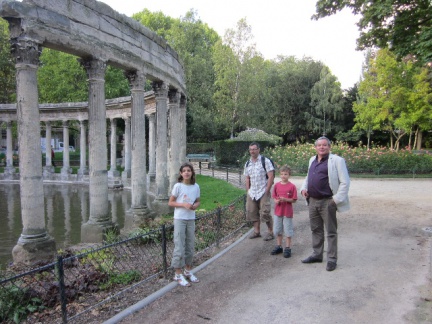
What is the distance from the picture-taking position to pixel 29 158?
7203mm

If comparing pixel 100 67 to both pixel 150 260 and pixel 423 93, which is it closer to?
pixel 150 260

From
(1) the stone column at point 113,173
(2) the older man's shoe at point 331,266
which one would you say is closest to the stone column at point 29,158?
(2) the older man's shoe at point 331,266

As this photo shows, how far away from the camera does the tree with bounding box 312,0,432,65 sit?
31.8 feet

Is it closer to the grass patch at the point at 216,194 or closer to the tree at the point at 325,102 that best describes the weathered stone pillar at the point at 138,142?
the grass patch at the point at 216,194

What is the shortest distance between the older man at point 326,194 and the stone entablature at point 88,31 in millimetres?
5866

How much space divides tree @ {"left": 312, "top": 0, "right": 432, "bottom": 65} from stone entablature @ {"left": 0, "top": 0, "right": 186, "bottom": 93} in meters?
6.18

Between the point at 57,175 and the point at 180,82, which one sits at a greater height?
the point at 180,82

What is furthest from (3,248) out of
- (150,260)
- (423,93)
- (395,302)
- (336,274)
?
(423,93)

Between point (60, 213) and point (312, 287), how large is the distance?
35.0ft

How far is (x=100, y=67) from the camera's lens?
8.68 meters

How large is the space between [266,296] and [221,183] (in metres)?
13.1

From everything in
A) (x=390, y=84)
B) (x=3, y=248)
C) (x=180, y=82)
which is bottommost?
(x=3, y=248)

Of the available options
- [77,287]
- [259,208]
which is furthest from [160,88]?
[77,287]

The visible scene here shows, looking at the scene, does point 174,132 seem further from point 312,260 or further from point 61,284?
point 61,284
